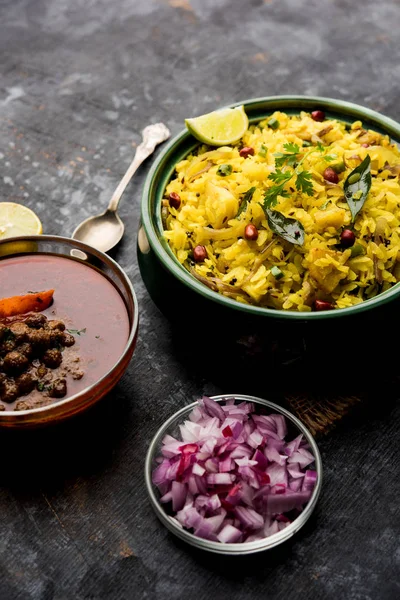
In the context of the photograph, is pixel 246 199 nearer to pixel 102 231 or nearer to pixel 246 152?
pixel 246 152

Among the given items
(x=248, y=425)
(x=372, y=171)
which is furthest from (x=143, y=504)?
(x=372, y=171)

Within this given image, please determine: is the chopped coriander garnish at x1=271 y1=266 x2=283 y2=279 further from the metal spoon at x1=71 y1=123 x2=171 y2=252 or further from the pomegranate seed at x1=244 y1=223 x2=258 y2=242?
the metal spoon at x1=71 y1=123 x2=171 y2=252

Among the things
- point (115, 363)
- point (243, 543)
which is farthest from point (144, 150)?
point (243, 543)

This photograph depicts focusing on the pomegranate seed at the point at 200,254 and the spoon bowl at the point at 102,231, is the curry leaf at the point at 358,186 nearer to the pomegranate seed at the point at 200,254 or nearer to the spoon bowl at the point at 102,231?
the pomegranate seed at the point at 200,254

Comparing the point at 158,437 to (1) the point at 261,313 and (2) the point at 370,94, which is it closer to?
(1) the point at 261,313

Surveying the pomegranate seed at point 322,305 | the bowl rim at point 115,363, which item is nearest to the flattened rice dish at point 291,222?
the pomegranate seed at point 322,305
